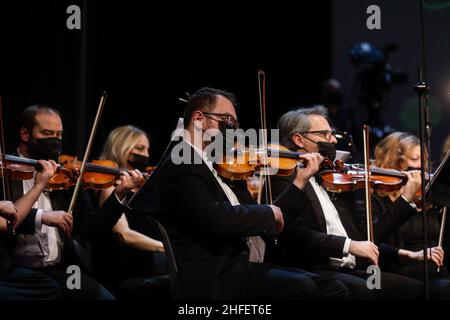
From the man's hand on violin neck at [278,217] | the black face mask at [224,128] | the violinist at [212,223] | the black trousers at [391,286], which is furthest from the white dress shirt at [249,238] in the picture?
the black trousers at [391,286]

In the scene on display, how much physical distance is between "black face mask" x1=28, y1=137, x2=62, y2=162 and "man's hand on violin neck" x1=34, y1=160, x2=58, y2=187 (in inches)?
4.7

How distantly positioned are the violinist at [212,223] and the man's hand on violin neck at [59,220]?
492 millimetres

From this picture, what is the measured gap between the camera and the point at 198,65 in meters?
5.23

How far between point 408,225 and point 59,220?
202 centimetres

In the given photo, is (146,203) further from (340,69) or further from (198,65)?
(340,69)

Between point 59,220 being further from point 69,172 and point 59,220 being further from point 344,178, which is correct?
point 344,178

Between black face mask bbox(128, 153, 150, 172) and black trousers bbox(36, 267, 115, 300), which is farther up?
black face mask bbox(128, 153, 150, 172)

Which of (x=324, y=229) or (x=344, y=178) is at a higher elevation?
(x=344, y=178)

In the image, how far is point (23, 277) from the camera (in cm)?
302

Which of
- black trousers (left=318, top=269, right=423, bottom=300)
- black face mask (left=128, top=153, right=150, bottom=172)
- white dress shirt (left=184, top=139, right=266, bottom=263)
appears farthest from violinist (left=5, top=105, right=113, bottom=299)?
black trousers (left=318, top=269, right=423, bottom=300)

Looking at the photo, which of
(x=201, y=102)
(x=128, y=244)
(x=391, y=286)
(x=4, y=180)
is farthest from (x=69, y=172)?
(x=391, y=286)

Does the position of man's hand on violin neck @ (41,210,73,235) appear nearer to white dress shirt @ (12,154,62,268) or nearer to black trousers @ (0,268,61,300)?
white dress shirt @ (12,154,62,268)

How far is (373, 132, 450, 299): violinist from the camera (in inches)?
145
